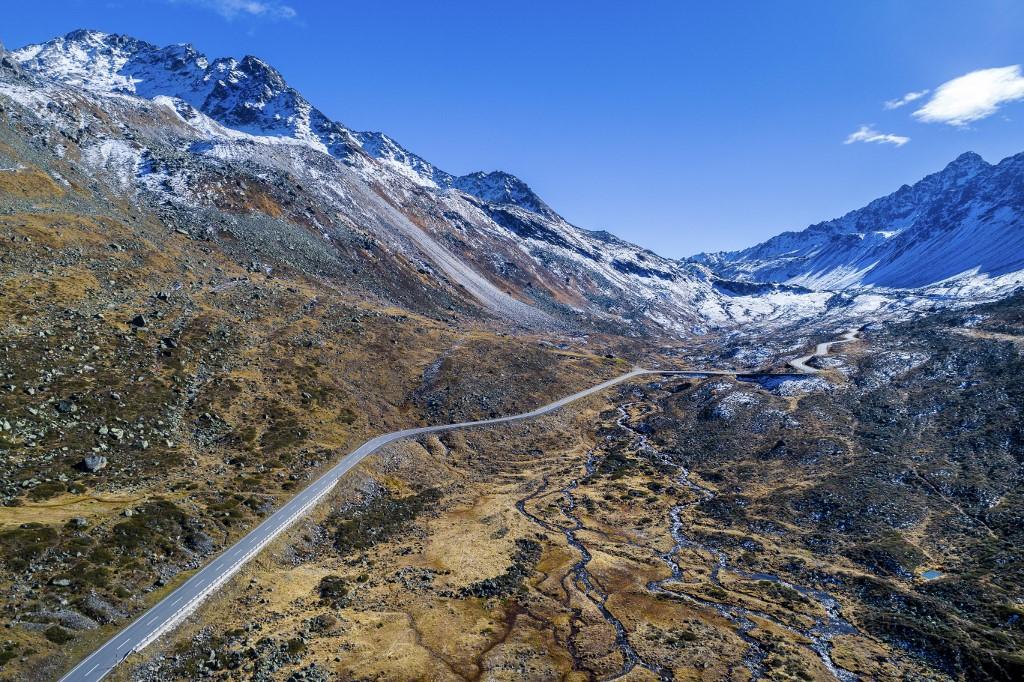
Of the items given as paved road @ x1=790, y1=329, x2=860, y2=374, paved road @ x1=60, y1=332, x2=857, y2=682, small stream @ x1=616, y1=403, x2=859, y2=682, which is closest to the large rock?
paved road @ x1=60, y1=332, x2=857, y2=682

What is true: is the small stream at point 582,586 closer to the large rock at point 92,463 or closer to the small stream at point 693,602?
the small stream at point 693,602

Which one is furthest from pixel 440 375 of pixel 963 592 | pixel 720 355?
pixel 720 355

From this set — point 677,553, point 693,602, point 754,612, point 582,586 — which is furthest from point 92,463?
point 754,612

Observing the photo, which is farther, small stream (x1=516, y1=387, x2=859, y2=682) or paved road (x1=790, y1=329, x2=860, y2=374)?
paved road (x1=790, y1=329, x2=860, y2=374)

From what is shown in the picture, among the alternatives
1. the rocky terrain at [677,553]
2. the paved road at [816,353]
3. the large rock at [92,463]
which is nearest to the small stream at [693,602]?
the rocky terrain at [677,553]

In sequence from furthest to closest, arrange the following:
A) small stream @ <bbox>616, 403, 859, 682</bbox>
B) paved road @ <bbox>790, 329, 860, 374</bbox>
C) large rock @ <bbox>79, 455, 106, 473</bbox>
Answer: paved road @ <bbox>790, 329, 860, 374</bbox>
large rock @ <bbox>79, 455, 106, 473</bbox>
small stream @ <bbox>616, 403, 859, 682</bbox>

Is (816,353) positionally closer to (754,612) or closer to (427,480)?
(754,612)

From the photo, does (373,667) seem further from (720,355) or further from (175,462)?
(720,355)

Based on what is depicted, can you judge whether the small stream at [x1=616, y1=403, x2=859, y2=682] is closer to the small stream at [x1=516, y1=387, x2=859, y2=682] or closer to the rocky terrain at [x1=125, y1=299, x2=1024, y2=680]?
the small stream at [x1=516, y1=387, x2=859, y2=682]
